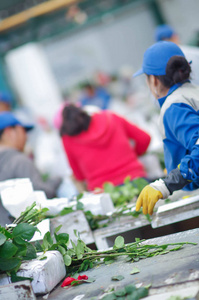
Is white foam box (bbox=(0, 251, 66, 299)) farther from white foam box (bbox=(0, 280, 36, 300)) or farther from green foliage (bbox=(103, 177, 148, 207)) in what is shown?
green foliage (bbox=(103, 177, 148, 207))

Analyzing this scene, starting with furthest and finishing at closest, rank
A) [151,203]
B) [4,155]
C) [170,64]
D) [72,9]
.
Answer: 1. [72,9]
2. [4,155]
3. [170,64]
4. [151,203]

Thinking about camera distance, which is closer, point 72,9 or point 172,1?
point 72,9

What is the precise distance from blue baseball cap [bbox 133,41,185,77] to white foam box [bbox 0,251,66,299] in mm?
1145

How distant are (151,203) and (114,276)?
47cm

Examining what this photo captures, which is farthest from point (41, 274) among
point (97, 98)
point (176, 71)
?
point (97, 98)

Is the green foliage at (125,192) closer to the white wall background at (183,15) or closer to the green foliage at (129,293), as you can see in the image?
the green foliage at (129,293)

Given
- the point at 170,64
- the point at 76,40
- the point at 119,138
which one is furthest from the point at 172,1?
the point at 170,64

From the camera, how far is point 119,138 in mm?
4168

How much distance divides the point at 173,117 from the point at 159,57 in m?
0.41

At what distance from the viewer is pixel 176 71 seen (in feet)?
8.55

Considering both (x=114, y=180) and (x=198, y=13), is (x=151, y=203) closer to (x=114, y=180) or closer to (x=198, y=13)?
(x=114, y=180)

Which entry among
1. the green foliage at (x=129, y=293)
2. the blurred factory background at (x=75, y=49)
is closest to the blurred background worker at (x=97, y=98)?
the blurred factory background at (x=75, y=49)

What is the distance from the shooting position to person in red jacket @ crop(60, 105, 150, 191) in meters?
4.15

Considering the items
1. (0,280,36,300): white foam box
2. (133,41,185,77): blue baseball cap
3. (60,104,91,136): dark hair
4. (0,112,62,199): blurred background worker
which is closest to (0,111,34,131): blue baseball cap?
(0,112,62,199): blurred background worker
